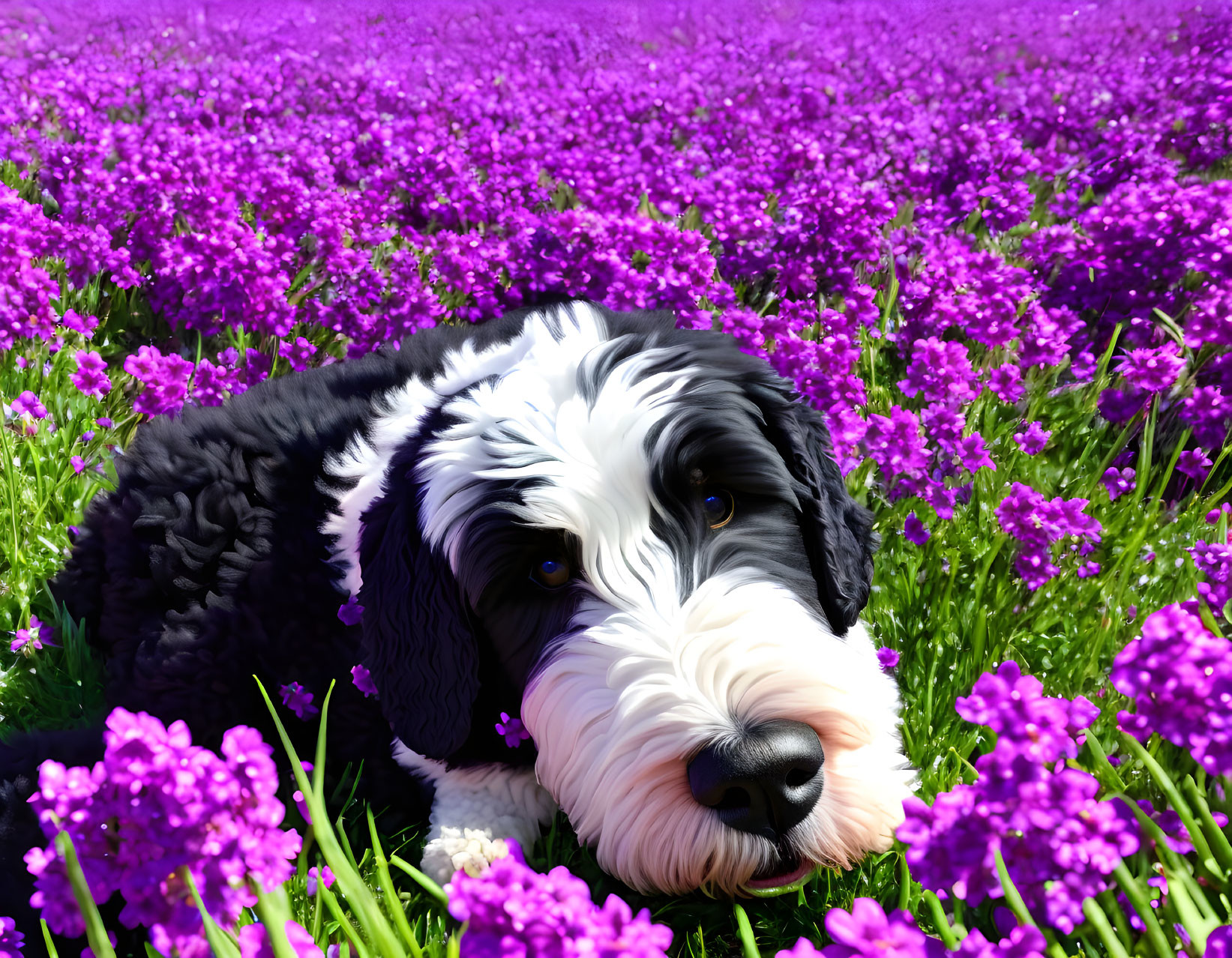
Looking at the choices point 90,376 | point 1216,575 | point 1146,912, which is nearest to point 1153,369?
point 1216,575

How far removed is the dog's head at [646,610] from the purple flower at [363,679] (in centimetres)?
21

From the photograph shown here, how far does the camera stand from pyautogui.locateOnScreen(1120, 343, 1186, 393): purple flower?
3.54 meters

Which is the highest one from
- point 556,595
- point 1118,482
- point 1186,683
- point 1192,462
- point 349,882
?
point 1186,683

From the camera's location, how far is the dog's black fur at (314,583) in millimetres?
2445

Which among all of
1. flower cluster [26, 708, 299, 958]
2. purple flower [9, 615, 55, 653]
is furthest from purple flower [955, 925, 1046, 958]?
purple flower [9, 615, 55, 653]

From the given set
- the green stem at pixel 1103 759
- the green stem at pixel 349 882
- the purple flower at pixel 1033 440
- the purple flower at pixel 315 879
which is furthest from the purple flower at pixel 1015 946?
the purple flower at pixel 1033 440

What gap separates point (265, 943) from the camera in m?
1.43

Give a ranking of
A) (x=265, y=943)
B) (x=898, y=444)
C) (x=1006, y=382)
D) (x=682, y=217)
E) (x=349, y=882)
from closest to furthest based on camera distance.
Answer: (x=265, y=943) < (x=349, y=882) < (x=898, y=444) < (x=1006, y=382) < (x=682, y=217)

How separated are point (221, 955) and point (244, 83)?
30.6ft

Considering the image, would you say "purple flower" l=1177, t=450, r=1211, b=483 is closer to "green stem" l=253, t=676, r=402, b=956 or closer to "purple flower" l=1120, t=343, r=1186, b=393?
"purple flower" l=1120, t=343, r=1186, b=393

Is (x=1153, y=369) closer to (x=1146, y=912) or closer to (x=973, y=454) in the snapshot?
(x=973, y=454)

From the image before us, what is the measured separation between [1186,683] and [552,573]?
1.34 metres

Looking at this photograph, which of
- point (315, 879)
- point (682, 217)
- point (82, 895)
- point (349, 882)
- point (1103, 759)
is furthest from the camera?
point (682, 217)

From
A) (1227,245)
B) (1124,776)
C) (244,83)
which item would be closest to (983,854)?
(1124,776)
